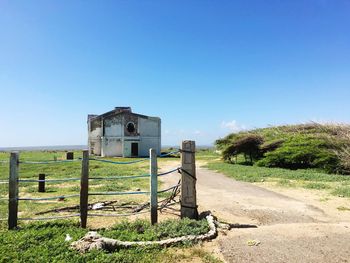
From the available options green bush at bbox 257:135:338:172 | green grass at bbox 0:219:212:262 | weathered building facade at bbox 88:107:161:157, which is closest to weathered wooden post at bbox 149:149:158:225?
green grass at bbox 0:219:212:262

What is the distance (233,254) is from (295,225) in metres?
2.40

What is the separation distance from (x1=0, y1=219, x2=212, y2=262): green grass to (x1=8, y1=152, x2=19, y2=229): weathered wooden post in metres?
0.31

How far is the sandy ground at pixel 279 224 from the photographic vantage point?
5086 mm

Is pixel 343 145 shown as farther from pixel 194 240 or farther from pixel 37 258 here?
pixel 37 258

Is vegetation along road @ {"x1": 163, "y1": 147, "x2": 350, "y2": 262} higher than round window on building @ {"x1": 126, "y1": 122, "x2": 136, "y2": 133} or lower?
lower

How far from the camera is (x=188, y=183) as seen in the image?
7219mm

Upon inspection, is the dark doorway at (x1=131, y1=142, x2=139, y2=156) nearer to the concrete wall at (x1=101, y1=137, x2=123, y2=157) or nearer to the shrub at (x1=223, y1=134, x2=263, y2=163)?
the concrete wall at (x1=101, y1=137, x2=123, y2=157)

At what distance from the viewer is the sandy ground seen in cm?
509

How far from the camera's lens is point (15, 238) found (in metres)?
5.78

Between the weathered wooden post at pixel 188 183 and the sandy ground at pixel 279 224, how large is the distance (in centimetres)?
93

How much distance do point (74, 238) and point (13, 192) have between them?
6.66 ft

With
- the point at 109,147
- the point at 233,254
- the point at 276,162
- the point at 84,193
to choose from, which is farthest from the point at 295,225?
the point at 109,147

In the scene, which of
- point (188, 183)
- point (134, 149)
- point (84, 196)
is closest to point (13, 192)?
point (84, 196)

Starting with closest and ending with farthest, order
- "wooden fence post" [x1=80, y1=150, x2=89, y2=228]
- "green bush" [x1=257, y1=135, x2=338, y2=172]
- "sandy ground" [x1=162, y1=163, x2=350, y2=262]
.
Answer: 1. "sandy ground" [x1=162, y1=163, x2=350, y2=262]
2. "wooden fence post" [x1=80, y1=150, x2=89, y2=228]
3. "green bush" [x1=257, y1=135, x2=338, y2=172]
